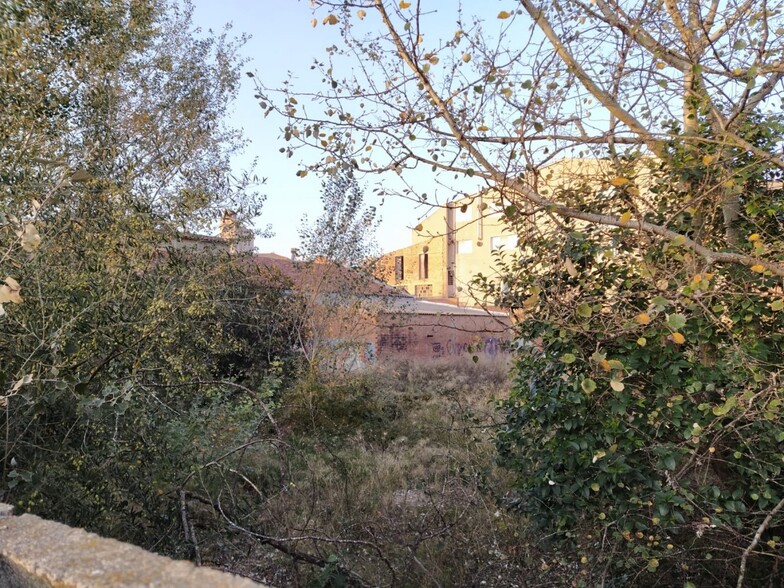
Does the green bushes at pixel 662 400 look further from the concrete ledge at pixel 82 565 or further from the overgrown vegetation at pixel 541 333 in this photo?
the concrete ledge at pixel 82 565

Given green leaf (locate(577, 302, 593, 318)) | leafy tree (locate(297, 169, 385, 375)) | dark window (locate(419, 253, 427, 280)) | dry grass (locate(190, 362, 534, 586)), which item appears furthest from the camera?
dark window (locate(419, 253, 427, 280))

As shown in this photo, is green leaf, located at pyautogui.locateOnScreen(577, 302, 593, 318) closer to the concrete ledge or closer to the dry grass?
the dry grass

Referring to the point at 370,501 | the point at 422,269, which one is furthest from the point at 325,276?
the point at 422,269

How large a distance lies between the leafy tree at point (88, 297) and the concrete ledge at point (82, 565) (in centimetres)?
108

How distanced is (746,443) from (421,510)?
295 centimetres

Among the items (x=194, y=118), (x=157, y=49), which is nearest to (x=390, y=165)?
(x=194, y=118)

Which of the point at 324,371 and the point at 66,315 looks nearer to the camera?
the point at 66,315

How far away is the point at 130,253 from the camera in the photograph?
4.24 meters

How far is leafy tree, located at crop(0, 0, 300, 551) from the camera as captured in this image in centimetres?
323

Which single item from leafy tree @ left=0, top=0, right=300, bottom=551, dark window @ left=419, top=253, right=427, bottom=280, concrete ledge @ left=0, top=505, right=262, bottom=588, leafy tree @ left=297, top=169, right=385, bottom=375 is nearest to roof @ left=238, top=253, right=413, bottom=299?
leafy tree @ left=297, top=169, right=385, bottom=375

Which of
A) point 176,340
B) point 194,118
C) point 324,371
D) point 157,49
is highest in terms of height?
point 157,49

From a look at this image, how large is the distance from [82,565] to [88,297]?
9.36ft

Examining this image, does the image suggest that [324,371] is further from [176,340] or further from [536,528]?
[536,528]

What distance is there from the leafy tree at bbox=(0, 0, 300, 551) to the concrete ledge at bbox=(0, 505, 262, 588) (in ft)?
3.55
